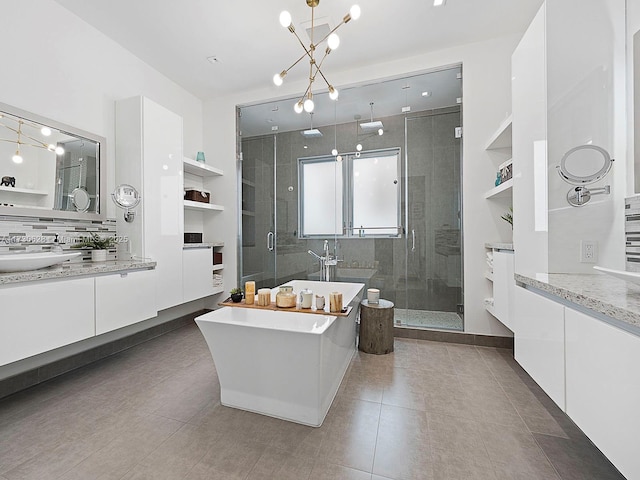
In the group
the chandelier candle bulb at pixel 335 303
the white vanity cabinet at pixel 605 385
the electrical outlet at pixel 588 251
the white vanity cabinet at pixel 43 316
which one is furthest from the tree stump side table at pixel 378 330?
the white vanity cabinet at pixel 43 316

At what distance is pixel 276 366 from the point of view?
1728 mm

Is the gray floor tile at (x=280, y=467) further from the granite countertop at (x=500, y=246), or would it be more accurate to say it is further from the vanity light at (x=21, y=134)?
the vanity light at (x=21, y=134)

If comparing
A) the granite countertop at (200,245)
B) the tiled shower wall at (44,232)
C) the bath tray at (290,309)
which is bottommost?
the bath tray at (290,309)

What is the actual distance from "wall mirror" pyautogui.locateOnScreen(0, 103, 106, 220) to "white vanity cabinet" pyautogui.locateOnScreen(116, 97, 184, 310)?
242mm

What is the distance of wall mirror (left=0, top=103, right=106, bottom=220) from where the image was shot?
6.98 feet

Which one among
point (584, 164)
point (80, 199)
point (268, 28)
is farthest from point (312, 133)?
point (584, 164)

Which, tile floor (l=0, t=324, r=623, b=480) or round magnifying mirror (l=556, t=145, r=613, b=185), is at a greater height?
round magnifying mirror (l=556, t=145, r=613, b=185)

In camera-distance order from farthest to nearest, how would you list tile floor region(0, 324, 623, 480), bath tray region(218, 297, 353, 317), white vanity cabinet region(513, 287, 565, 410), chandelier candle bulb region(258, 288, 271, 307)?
chandelier candle bulb region(258, 288, 271, 307)
bath tray region(218, 297, 353, 317)
tile floor region(0, 324, 623, 480)
white vanity cabinet region(513, 287, 565, 410)

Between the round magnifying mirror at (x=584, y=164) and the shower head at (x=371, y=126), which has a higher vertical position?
the shower head at (x=371, y=126)

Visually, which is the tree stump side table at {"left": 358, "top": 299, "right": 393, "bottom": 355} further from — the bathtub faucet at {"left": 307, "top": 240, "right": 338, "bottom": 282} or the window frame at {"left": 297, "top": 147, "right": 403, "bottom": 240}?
the window frame at {"left": 297, "top": 147, "right": 403, "bottom": 240}

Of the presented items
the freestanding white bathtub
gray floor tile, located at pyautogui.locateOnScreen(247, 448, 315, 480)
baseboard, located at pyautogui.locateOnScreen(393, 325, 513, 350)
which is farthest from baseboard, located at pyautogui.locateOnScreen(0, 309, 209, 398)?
baseboard, located at pyautogui.locateOnScreen(393, 325, 513, 350)

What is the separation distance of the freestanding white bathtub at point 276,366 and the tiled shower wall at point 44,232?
5.18ft

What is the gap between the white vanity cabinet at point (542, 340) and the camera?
127 centimetres

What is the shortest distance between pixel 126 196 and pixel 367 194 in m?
2.59
